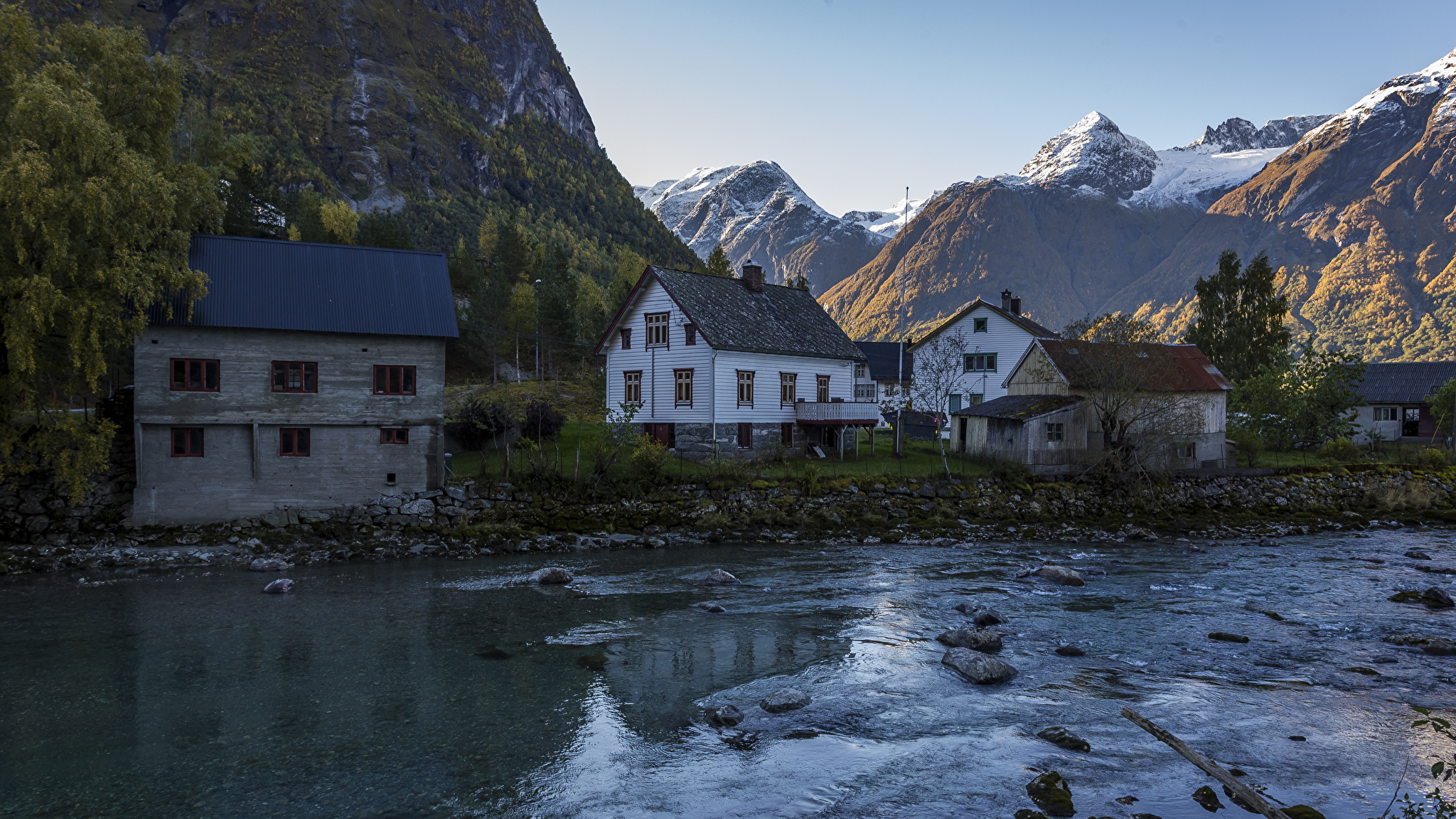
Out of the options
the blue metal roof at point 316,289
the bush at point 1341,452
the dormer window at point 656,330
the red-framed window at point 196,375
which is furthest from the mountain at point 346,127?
the bush at point 1341,452

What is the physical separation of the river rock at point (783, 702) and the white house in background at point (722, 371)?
25116 millimetres

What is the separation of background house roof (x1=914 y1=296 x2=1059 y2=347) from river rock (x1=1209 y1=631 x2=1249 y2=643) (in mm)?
36832

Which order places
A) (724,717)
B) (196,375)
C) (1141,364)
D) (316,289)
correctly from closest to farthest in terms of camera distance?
1. (724,717)
2. (196,375)
3. (316,289)
4. (1141,364)

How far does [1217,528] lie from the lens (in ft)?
116

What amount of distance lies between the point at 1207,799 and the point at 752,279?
40434 mm

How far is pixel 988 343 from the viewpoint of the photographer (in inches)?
2283

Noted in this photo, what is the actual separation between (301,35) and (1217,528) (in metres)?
225

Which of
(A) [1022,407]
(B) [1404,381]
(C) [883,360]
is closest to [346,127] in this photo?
(C) [883,360]

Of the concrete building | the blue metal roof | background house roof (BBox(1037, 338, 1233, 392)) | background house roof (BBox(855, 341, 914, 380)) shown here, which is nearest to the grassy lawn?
the concrete building

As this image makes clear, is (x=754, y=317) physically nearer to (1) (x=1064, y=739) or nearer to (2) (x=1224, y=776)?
(1) (x=1064, y=739)

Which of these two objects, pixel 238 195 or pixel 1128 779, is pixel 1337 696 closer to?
pixel 1128 779

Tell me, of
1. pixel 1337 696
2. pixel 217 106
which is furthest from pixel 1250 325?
pixel 217 106

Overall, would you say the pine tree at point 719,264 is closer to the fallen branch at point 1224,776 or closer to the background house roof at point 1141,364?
the background house roof at point 1141,364

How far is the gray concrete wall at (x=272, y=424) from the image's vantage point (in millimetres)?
29422
